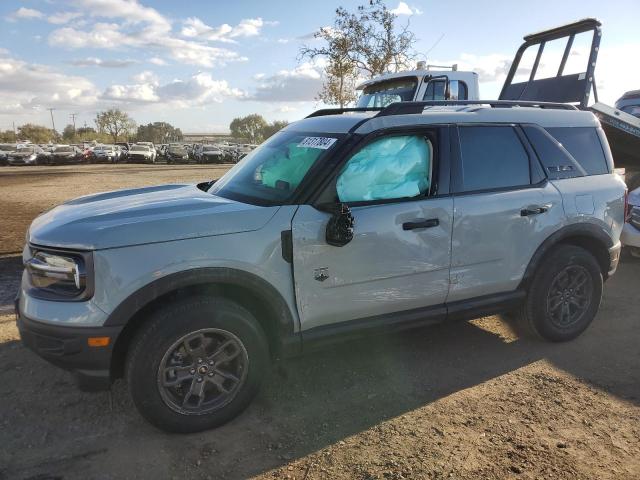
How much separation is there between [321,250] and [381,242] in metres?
0.42

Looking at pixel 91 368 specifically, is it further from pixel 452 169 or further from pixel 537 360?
pixel 537 360

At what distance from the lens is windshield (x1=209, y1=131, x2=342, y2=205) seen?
3.29 meters

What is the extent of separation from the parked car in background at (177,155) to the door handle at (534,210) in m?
37.5

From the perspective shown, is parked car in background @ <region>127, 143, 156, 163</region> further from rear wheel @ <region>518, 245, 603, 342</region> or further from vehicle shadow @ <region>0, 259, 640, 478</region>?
rear wheel @ <region>518, 245, 603, 342</region>

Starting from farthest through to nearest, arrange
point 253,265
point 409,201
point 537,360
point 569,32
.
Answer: point 569,32 < point 537,360 < point 409,201 < point 253,265

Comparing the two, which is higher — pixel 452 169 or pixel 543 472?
pixel 452 169

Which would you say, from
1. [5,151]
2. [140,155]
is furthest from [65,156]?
[140,155]

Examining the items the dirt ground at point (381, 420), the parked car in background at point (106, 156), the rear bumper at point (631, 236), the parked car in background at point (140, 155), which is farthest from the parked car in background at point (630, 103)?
the parked car in background at point (106, 156)

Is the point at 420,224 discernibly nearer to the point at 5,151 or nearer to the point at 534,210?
the point at 534,210

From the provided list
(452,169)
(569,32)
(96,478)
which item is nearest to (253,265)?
(96,478)

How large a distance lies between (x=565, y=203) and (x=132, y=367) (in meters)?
3.42

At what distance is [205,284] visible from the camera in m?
2.96

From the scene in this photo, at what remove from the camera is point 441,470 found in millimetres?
2674

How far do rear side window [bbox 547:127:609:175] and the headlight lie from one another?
3.64 m
